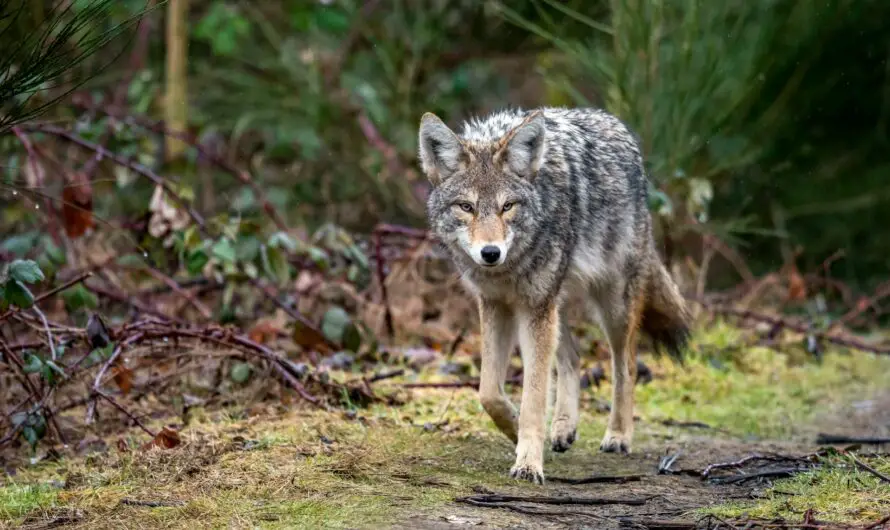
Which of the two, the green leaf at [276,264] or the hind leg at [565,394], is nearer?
the hind leg at [565,394]

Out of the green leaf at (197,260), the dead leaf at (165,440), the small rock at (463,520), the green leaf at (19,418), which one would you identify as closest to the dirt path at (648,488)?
the small rock at (463,520)

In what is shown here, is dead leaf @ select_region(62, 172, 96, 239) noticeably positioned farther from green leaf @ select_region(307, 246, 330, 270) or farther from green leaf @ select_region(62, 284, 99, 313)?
green leaf @ select_region(307, 246, 330, 270)

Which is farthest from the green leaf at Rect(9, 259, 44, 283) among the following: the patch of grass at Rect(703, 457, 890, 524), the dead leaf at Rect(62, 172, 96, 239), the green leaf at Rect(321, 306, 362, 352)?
the patch of grass at Rect(703, 457, 890, 524)

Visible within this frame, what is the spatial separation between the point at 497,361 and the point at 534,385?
0.26 m

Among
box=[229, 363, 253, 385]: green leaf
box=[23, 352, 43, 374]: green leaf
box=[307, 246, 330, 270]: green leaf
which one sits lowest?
box=[23, 352, 43, 374]: green leaf

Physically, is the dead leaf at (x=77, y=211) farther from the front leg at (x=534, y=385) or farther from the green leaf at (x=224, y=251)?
the front leg at (x=534, y=385)

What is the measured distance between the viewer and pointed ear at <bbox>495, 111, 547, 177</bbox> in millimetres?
5375

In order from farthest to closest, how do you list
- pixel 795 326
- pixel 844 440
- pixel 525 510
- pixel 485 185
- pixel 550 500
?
1. pixel 795 326
2. pixel 844 440
3. pixel 485 185
4. pixel 550 500
5. pixel 525 510

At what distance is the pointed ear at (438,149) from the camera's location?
540 centimetres

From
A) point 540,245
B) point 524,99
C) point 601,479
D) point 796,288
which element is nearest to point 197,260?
point 540,245

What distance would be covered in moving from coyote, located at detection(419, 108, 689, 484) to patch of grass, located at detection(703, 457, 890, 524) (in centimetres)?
104

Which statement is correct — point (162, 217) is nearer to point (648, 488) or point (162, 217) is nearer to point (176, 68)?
point (648, 488)

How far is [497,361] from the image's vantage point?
216 inches

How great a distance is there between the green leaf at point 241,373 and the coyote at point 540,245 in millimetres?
1547
